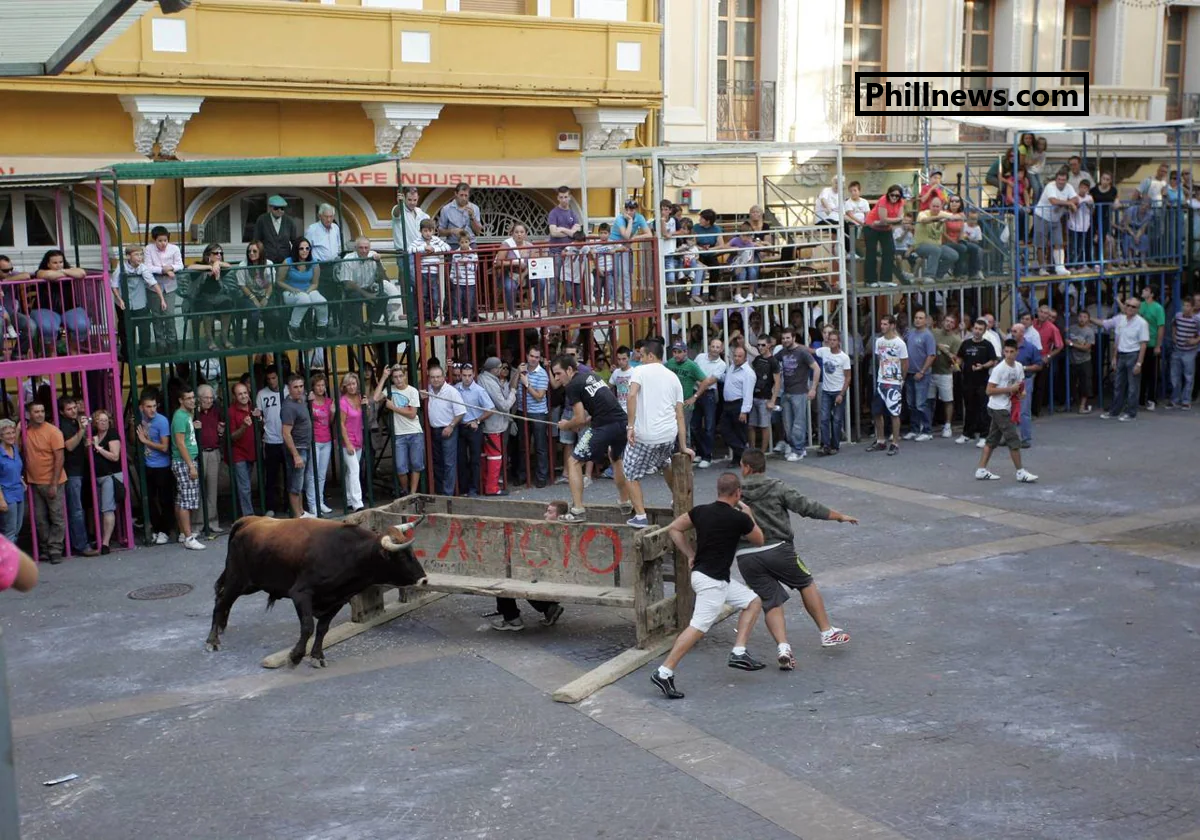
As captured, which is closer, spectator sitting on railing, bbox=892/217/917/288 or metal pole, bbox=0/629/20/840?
metal pole, bbox=0/629/20/840

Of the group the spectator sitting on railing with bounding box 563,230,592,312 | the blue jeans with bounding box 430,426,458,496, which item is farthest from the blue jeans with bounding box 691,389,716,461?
the blue jeans with bounding box 430,426,458,496

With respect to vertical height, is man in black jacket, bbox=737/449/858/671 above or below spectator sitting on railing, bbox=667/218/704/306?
below

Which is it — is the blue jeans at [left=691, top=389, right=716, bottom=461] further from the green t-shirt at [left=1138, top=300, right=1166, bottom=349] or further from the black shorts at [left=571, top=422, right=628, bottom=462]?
the green t-shirt at [left=1138, top=300, right=1166, bottom=349]

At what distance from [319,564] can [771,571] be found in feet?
11.1

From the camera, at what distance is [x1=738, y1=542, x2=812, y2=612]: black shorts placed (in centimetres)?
1062

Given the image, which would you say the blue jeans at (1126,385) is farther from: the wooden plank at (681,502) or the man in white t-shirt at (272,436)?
the wooden plank at (681,502)

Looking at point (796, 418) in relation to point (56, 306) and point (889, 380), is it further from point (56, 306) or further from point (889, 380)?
point (56, 306)

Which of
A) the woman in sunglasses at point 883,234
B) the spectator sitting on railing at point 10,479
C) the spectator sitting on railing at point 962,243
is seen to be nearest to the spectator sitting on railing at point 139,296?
the spectator sitting on railing at point 10,479

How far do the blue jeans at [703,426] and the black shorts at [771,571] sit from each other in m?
8.40

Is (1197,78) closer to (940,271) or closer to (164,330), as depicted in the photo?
(940,271)

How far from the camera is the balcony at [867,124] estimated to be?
2647 cm

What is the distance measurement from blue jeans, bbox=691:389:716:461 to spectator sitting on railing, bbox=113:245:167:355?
22.9 feet

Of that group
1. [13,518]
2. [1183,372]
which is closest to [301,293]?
[13,518]

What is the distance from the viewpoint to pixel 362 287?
16969 millimetres
